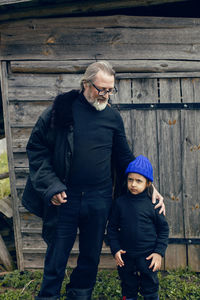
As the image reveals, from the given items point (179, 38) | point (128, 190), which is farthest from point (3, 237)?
point (179, 38)

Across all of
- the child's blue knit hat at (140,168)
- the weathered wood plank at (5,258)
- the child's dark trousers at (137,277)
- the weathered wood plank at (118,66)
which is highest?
the weathered wood plank at (118,66)

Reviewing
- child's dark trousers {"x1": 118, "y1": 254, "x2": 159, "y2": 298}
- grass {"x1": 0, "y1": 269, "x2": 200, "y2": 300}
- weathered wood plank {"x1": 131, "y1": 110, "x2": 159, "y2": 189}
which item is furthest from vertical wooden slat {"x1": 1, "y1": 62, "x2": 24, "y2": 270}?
child's dark trousers {"x1": 118, "y1": 254, "x2": 159, "y2": 298}

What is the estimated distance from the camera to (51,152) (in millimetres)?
2598

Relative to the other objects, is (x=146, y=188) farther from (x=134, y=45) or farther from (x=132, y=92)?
(x=134, y=45)

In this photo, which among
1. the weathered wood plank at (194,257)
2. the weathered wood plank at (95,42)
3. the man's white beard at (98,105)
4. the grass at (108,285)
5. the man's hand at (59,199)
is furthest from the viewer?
the weathered wood plank at (194,257)

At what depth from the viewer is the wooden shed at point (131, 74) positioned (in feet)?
11.3

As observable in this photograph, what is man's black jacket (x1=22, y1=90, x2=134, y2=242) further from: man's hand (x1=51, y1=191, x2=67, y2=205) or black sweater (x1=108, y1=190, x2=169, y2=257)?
black sweater (x1=108, y1=190, x2=169, y2=257)

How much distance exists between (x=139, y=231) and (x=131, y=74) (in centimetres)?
174

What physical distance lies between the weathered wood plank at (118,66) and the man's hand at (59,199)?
5.39ft

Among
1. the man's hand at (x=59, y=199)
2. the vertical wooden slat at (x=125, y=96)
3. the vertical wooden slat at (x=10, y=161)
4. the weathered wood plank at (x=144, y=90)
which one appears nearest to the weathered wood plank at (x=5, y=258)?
the vertical wooden slat at (x=10, y=161)

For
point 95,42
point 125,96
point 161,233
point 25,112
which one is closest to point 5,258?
point 25,112

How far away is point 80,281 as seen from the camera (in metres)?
2.85

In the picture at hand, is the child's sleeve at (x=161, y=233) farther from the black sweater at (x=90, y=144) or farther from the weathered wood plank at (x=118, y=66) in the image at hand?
the weathered wood plank at (x=118, y=66)

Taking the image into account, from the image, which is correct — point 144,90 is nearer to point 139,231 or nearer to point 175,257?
point 139,231
